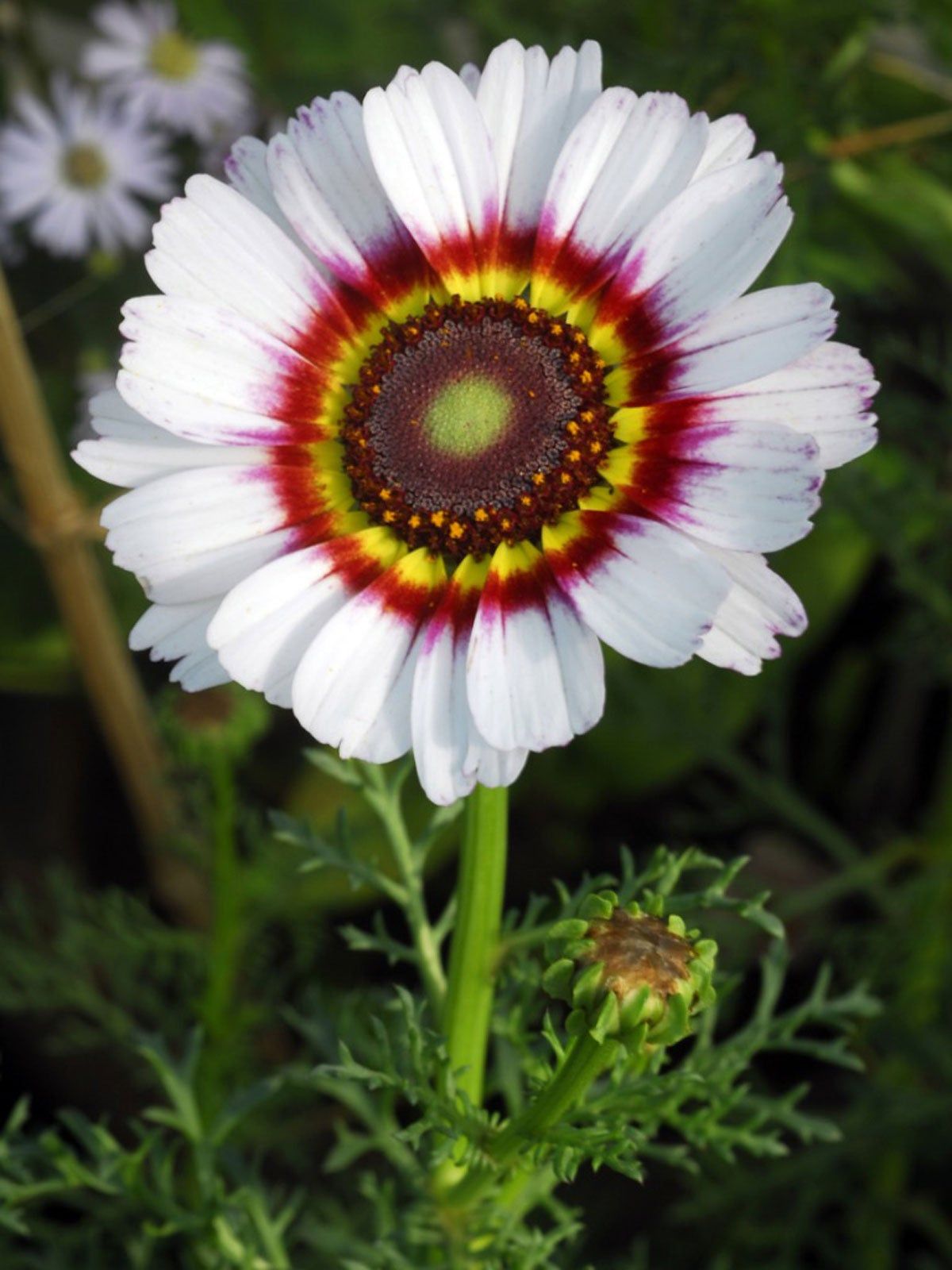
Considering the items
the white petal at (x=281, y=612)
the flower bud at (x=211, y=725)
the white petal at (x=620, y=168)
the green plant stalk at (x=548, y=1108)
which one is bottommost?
the green plant stalk at (x=548, y=1108)

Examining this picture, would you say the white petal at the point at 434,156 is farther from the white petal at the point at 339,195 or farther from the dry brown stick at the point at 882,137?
the dry brown stick at the point at 882,137

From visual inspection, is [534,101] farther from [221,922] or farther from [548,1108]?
[221,922]

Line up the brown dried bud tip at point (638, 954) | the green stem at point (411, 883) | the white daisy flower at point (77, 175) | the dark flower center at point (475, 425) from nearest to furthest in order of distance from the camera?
the brown dried bud tip at point (638, 954) < the dark flower center at point (475, 425) < the green stem at point (411, 883) < the white daisy flower at point (77, 175)

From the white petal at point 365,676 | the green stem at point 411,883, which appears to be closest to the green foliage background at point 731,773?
the green stem at point 411,883

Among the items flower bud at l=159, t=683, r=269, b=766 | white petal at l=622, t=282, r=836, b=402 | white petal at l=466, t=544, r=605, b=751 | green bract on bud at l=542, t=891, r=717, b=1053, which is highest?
white petal at l=622, t=282, r=836, b=402

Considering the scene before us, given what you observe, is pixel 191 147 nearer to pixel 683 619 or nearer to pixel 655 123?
pixel 655 123

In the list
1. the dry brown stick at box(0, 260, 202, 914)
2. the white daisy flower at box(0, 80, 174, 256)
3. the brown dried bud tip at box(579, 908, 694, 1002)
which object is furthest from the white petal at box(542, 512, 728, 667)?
the white daisy flower at box(0, 80, 174, 256)

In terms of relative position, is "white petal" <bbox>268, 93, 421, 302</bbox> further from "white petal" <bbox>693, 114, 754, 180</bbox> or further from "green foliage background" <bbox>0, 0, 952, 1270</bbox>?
"green foliage background" <bbox>0, 0, 952, 1270</bbox>
